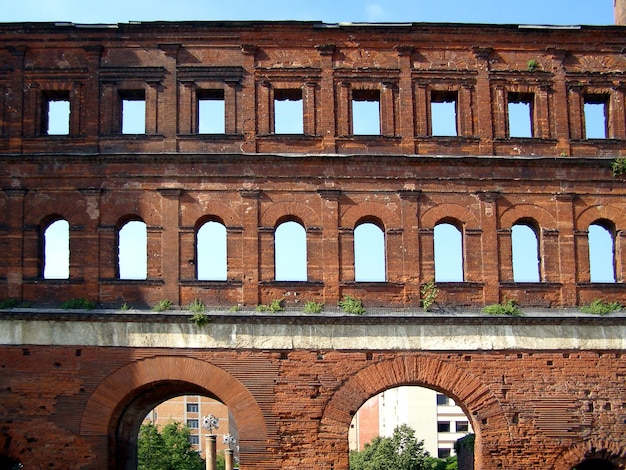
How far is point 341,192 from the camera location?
849 inches

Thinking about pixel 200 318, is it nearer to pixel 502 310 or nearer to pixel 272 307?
pixel 272 307

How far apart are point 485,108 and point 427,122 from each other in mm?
1438

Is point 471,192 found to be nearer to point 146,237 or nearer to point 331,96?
point 331,96

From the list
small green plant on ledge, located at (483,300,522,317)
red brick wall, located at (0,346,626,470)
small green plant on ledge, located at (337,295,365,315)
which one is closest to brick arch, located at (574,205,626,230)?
small green plant on ledge, located at (483,300,522,317)

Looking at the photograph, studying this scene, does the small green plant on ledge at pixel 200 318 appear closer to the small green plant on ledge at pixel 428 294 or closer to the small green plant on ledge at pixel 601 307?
the small green plant on ledge at pixel 428 294

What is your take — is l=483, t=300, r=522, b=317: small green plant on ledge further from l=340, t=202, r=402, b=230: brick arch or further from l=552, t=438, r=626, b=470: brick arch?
l=552, t=438, r=626, b=470: brick arch

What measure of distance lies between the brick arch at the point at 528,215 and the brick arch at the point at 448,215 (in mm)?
725

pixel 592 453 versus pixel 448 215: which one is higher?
pixel 448 215

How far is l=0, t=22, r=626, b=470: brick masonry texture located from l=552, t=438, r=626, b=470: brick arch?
44 mm

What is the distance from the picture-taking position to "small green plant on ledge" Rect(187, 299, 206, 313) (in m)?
20.6

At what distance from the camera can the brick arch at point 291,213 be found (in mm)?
21422

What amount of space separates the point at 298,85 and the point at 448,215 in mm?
4676

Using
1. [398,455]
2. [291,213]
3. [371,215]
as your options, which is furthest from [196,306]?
[398,455]

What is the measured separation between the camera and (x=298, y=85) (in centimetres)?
2217
